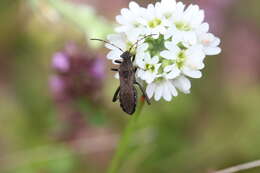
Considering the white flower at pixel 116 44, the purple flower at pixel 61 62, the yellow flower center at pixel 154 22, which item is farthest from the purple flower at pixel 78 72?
the yellow flower center at pixel 154 22

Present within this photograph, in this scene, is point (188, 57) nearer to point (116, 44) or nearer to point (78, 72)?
point (116, 44)

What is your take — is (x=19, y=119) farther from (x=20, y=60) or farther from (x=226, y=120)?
(x=226, y=120)

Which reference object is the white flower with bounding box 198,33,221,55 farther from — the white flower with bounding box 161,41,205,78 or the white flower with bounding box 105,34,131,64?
the white flower with bounding box 105,34,131,64

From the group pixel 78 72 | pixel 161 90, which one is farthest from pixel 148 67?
pixel 78 72

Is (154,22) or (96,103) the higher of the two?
(96,103)

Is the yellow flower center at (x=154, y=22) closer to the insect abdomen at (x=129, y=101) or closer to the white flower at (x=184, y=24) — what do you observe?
the white flower at (x=184, y=24)

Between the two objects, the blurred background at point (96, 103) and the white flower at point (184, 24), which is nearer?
the white flower at point (184, 24)

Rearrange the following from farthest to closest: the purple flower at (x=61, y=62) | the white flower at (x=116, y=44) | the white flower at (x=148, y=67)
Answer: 1. the purple flower at (x=61, y=62)
2. the white flower at (x=116, y=44)
3. the white flower at (x=148, y=67)
